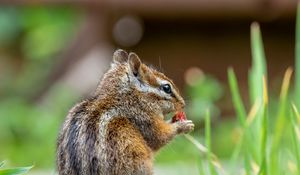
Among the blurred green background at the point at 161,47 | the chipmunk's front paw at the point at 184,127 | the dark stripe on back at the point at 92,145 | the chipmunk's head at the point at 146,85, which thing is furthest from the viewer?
the blurred green background at the point at 161,47

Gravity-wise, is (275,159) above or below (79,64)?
below

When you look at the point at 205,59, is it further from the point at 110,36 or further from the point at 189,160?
the point at 189,160

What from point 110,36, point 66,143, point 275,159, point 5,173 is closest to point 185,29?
point 110,36

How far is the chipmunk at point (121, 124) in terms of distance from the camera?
2.58 meters

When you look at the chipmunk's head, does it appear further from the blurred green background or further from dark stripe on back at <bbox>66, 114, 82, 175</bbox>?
the blurred green background

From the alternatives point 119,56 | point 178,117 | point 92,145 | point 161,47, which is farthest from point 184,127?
point 161,47

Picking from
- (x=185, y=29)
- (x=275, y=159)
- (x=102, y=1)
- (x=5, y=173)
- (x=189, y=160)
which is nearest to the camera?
(x=5, y=173)

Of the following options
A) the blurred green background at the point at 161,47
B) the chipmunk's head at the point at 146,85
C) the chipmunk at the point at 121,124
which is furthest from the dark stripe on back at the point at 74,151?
the blurred green background at the point at 161,47

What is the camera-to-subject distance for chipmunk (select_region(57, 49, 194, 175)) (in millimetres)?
2578

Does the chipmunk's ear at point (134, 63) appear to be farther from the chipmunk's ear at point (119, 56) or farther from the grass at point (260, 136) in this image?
the grass at point (260, 136)

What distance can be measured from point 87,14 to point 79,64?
14.7 inches

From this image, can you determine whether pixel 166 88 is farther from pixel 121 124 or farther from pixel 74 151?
pixel 74 151

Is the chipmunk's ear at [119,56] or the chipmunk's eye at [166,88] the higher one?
the chipmunk's ear at [119,56]

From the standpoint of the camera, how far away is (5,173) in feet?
7.14
